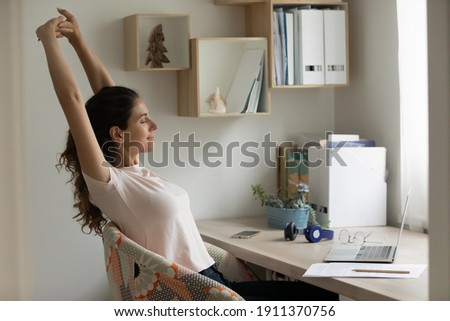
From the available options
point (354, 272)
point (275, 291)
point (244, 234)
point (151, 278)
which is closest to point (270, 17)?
point (244, 234)

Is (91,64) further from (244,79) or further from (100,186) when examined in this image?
(244,79)

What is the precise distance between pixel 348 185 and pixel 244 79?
645 millimetres

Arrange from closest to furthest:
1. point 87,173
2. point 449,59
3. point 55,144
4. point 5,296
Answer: point 449,59
point 87,173
point 5,296
point 55,144

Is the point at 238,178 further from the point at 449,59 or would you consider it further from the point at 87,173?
the point at 449,59

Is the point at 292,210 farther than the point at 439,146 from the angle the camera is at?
Yes

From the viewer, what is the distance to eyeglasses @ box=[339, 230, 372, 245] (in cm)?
297

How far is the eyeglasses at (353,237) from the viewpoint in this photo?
2967 mm

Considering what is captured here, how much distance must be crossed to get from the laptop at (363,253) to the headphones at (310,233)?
111mm

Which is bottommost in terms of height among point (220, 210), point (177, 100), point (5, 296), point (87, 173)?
point (5, 296)

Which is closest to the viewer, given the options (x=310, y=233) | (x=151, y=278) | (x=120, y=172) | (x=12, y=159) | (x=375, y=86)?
(x=151, y=278)

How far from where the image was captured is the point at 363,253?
2691mm

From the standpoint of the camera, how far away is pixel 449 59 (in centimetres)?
172
